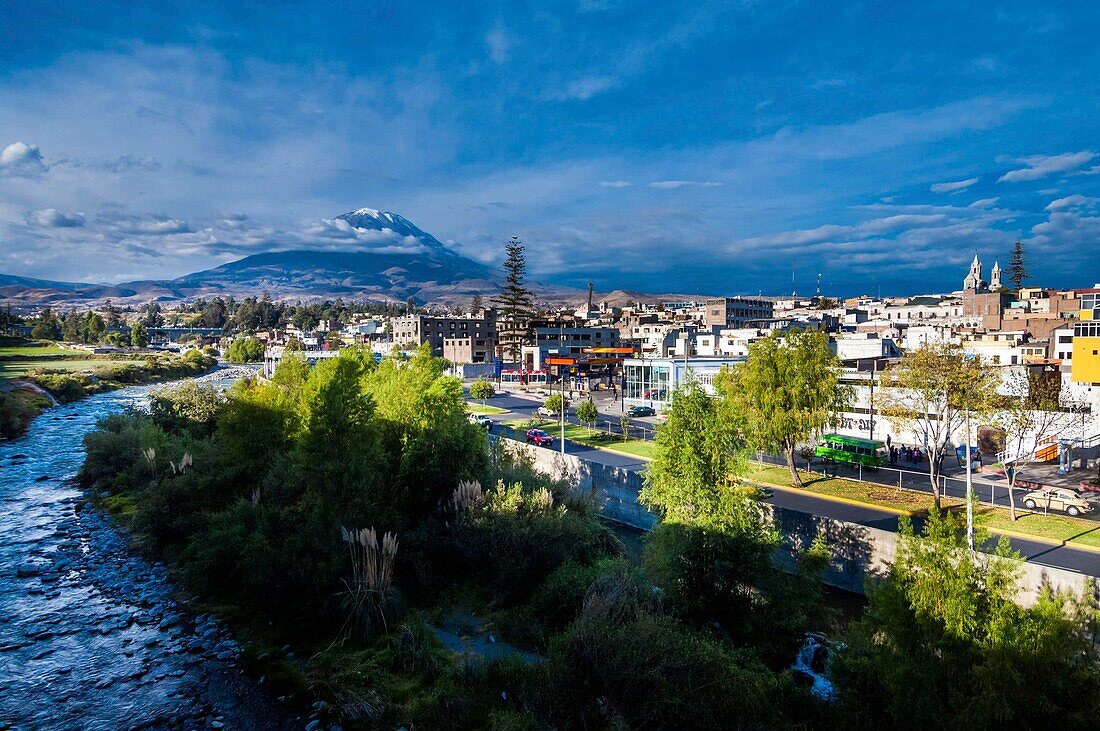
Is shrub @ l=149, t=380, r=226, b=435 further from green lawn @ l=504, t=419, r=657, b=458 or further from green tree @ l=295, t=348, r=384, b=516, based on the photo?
green tree @ l=295, t=348, r=384, b=516

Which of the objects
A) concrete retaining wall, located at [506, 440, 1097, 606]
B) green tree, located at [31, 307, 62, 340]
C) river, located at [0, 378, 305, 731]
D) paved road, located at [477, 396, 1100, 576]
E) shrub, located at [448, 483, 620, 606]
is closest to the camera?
river, located at [0, 378, 305, 731]

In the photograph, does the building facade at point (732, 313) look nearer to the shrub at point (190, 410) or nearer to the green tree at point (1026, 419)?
the green tree at point (1026, 419)

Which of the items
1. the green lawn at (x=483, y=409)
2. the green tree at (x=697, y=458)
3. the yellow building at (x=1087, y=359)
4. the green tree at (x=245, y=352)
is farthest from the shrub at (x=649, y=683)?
the green tree at (x=245, y=352)

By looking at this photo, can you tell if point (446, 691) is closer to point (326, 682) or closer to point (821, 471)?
point (326, 682)

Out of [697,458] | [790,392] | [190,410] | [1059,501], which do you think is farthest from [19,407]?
[1059,501]

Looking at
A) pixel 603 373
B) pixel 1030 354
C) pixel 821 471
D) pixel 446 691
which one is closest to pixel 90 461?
pixel 446 691

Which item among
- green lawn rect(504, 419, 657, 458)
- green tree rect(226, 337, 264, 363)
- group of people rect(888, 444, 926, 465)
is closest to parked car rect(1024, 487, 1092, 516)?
group of people rect(888, 444, 926, 465)

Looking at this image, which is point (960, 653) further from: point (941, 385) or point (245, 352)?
point (245, 352)

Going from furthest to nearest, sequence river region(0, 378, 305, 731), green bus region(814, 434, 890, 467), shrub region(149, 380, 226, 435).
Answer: shrub region(149, 380, 226, 435), green bus region(814, 434, 890, 467), river region(0, 378, 305, 731)
